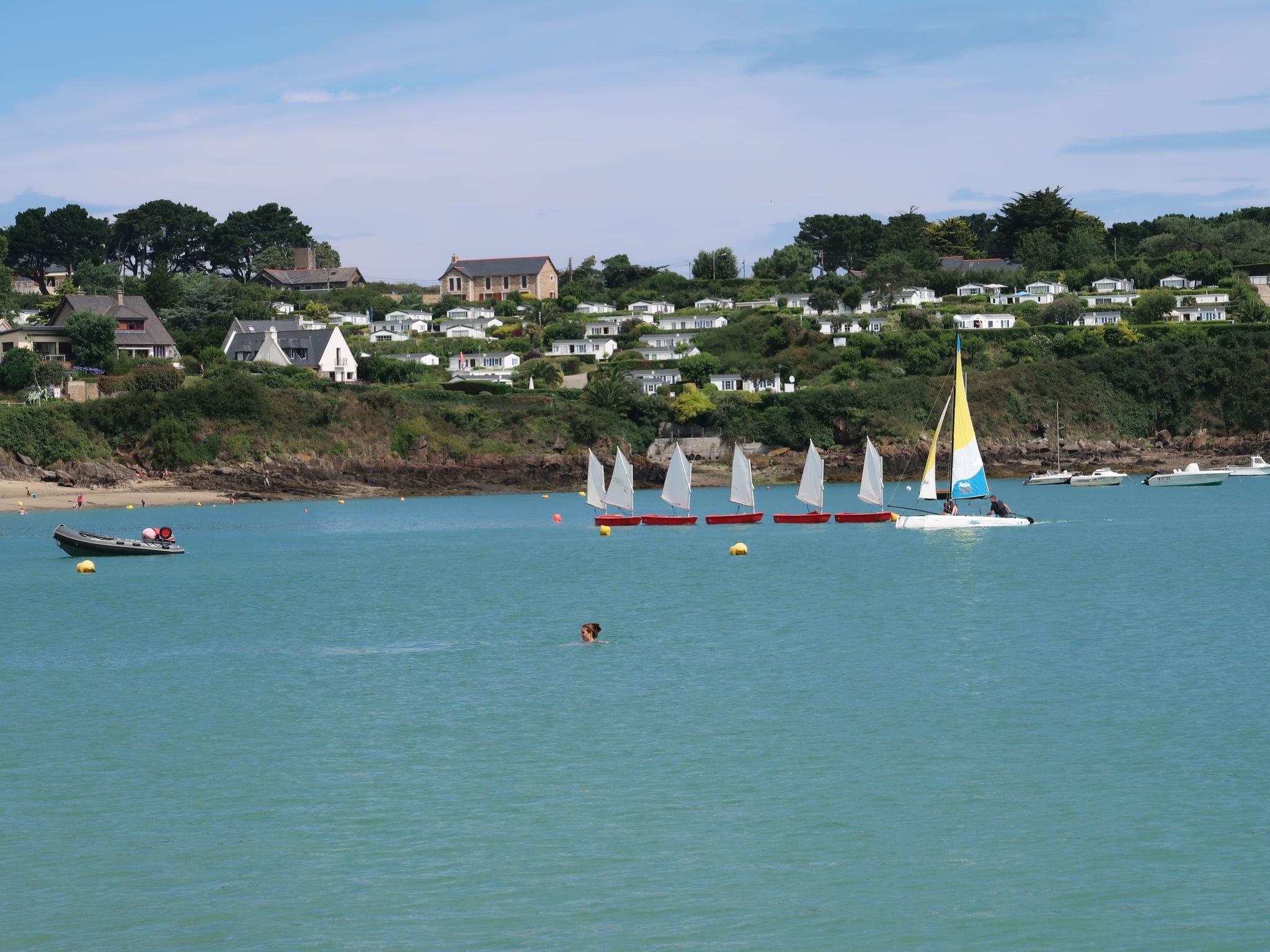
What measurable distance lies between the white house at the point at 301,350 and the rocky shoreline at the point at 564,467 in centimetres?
1960

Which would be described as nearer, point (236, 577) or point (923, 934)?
point (923, 934)

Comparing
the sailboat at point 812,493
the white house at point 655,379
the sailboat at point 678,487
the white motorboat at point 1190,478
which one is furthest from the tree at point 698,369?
the sailboat at point 812,493

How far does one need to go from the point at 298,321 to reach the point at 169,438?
39716 millimetres

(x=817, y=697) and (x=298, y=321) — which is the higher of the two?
(x=298, y=321)

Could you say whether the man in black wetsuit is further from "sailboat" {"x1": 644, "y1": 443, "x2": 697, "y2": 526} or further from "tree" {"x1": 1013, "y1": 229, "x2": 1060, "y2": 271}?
"tree" {"x1": 1013, "y1": 229, "x2": 1060, "y2": 271}

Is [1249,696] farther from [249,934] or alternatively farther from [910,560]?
[910,560]

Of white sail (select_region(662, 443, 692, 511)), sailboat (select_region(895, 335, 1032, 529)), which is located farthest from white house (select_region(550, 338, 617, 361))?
sailboat (select_region(895, 335, 1032, 529))

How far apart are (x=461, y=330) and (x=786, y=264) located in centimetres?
5337

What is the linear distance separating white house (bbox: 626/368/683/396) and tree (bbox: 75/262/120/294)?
69136 millimetres

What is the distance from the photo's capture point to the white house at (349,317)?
156375mm

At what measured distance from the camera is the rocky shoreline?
10406cm

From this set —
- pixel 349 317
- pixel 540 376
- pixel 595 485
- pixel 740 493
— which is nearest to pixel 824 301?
pixel 540 376

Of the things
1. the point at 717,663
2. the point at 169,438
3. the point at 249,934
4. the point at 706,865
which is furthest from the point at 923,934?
the point at 169,438

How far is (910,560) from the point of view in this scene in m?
54.7
